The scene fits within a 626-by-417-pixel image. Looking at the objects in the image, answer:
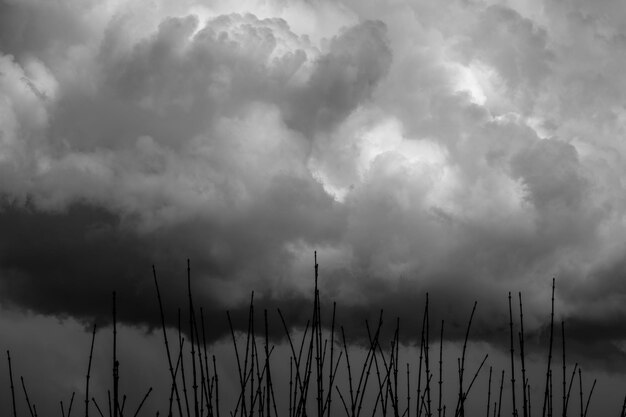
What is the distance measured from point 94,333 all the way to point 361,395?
2.67 metres

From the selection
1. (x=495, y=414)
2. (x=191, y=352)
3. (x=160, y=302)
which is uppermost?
(x=160, y=302)

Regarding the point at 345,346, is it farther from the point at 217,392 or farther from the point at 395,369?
the point at 217,392

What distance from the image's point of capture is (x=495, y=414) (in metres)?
8.27

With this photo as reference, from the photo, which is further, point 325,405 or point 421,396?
point 421,396

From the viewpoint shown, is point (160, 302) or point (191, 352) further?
point (191, 352)

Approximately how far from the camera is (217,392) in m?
7.27

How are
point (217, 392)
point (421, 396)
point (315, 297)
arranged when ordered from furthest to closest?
point (421, 396) < point (217, 392) < point (315, 297)

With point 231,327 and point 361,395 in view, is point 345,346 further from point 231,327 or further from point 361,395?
point 231,327

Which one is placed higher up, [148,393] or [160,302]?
[160,302]

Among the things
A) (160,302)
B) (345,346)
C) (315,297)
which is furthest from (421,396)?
(160,302)

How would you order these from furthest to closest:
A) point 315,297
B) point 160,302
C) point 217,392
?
point 217,392
point 315,297
point 160,302

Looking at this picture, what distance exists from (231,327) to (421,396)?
2135 mm

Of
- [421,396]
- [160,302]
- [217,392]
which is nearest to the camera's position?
[160,302]

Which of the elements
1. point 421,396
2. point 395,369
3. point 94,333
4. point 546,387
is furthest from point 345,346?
point 94,333
